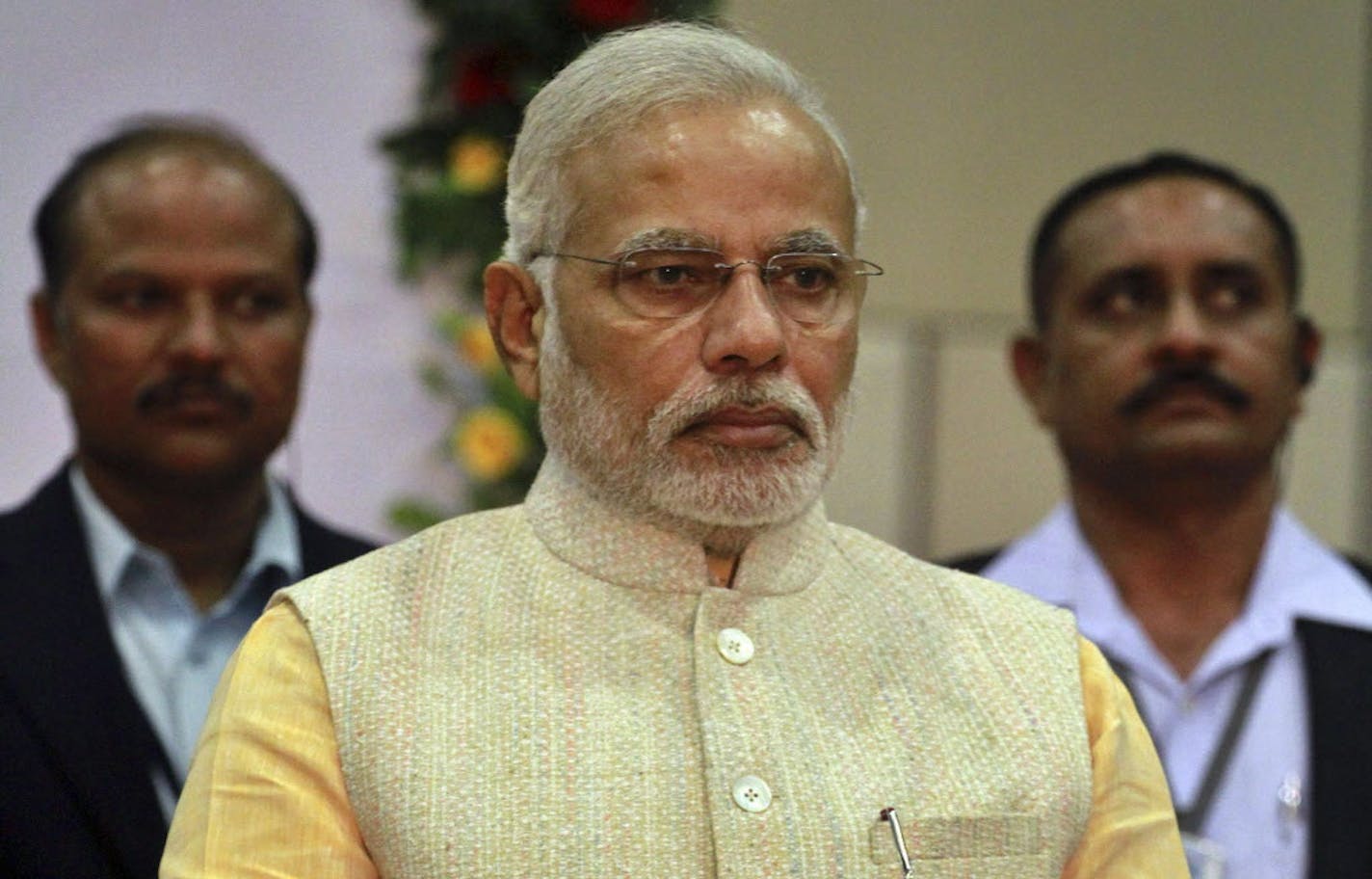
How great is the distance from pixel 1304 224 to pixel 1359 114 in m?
0.31

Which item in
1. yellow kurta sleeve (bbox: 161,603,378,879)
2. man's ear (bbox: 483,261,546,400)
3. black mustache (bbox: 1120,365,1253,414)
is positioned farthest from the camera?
black mustache (bbox: 1120,365,1253,414)

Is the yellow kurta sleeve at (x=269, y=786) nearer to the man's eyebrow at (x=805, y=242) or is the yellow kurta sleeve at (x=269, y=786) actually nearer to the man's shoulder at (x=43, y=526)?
the man's eyebrow at (x=805, y=242)

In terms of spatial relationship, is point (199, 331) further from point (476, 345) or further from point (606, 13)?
point (606, 13)

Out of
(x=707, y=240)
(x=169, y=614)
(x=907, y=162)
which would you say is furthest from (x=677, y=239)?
(x=907, y=162)

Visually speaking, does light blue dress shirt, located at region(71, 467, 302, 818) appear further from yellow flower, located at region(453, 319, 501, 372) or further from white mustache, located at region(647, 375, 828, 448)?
white mustache, located at region(647, 375, 828, 448)

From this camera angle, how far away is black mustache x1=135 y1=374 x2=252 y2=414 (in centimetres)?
299

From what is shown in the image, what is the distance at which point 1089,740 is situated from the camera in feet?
6.22

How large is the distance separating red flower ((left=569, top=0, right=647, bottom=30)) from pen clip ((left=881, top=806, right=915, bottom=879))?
255 centimetres

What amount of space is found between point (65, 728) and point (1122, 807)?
1.49 meters

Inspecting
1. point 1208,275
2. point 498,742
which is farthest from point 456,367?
point 498,742

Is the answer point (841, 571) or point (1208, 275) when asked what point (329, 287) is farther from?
point (841, 571)

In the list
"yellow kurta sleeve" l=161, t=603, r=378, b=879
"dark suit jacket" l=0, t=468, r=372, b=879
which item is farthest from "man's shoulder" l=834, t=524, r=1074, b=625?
"dark suit jacket" l=0, t=468, r=372, b=879

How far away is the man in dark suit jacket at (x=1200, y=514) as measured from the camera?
316 cm

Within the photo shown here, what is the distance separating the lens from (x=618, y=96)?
189 cm
